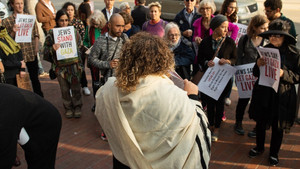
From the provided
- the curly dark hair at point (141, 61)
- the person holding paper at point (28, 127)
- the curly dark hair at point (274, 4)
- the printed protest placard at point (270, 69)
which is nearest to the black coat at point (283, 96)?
the printed protest placard at point (270, 69)

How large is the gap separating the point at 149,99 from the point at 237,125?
3078 millimetres

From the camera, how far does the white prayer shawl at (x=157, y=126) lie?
1.88m

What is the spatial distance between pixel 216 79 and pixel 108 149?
184 centimetres

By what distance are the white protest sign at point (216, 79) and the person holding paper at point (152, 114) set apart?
209 centimetres

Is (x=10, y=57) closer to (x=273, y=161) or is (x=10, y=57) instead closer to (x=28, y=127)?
(x=28, y=127)

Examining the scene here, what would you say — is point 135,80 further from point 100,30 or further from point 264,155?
point 100,30

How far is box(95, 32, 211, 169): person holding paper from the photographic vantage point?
6.18ft

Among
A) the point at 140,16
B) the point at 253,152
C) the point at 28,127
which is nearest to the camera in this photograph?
the point at 28,127

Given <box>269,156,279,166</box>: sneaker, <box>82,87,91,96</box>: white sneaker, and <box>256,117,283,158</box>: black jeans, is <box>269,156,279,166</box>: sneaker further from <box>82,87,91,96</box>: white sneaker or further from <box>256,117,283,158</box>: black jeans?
<box>82,87,91,96</box>: white sneaker

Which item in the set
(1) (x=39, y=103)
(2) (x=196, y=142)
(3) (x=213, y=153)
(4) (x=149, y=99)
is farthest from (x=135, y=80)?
(3) (x=213, y=153)

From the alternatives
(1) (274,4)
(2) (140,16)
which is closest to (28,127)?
(1) (274,4)

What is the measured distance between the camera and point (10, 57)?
416 centimetres

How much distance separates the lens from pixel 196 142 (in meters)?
→ 1.96

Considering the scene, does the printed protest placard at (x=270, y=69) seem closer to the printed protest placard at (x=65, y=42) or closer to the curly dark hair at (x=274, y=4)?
the curly dark hair at (x=274, y=4)
